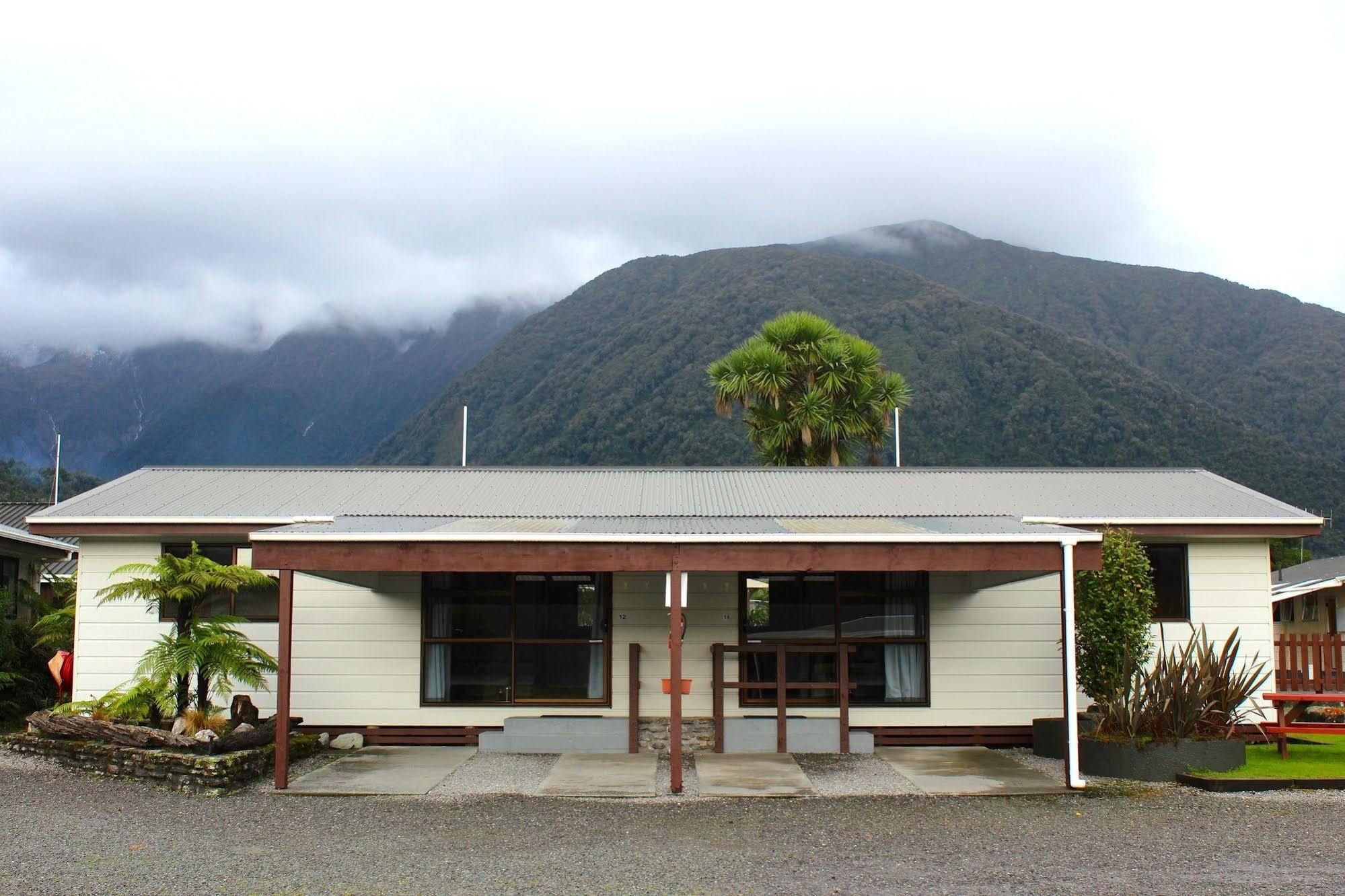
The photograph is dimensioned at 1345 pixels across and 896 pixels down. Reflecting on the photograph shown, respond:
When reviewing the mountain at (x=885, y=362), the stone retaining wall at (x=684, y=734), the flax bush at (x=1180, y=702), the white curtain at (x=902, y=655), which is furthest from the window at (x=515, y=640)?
the mountain at (x=885, y=362)

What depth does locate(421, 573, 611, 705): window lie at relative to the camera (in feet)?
37.3

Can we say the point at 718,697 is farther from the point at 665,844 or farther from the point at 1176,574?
the point at 1176,574

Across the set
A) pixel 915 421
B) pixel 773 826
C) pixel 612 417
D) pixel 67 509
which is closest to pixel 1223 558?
pixel 773 826

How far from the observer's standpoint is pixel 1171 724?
9352 millimetres

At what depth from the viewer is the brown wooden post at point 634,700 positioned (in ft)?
35.6

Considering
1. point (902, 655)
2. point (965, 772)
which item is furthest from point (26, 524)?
point (965, 772)

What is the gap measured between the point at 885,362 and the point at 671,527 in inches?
1806

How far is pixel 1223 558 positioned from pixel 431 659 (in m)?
8.56

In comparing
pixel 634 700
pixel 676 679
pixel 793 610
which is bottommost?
pixel 634 700

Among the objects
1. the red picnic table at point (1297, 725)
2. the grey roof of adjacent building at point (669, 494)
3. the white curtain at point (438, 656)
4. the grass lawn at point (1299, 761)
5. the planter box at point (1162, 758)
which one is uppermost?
the grey roof of adjacent building at point (669, 494)

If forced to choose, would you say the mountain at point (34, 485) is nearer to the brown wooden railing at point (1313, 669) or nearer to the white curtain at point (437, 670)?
the white curtain at point (437, 670)

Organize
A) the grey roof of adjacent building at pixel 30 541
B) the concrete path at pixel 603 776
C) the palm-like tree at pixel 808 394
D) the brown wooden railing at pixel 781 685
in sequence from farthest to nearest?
the palm-like tree at pixel 808 394 → the grey roof of adjacent building at pixel 30 541 → the brown wooden railing at pixel 781 685 → the concrete path at pixel 603 776

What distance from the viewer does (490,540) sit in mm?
8727

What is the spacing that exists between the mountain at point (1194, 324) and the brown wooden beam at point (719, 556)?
52.5m
